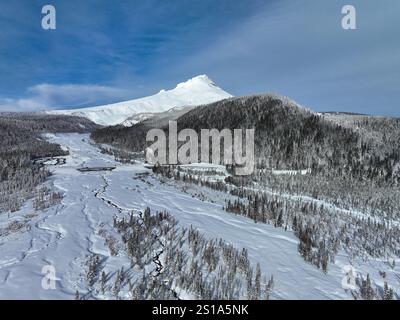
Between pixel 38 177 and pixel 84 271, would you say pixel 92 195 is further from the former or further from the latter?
pixel 84 271

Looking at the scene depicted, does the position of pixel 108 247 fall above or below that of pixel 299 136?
below

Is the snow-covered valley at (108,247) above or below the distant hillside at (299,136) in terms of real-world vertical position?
below

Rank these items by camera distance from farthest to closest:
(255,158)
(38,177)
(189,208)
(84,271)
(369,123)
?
1. (369,123)
2. (255,158)
3. (38,177)
4. (189,208)
5. (84,271)

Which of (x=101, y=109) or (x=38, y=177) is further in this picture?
(x=101, y=109)

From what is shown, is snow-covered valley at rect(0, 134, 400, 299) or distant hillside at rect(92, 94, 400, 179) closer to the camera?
snow-covered valley at rect(0, 134, 400, 299)

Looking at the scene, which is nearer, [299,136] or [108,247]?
[108,247]

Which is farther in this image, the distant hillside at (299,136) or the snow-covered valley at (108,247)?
the distant hillside at (299,136)

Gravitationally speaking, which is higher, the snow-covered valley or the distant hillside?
the distant hillside
